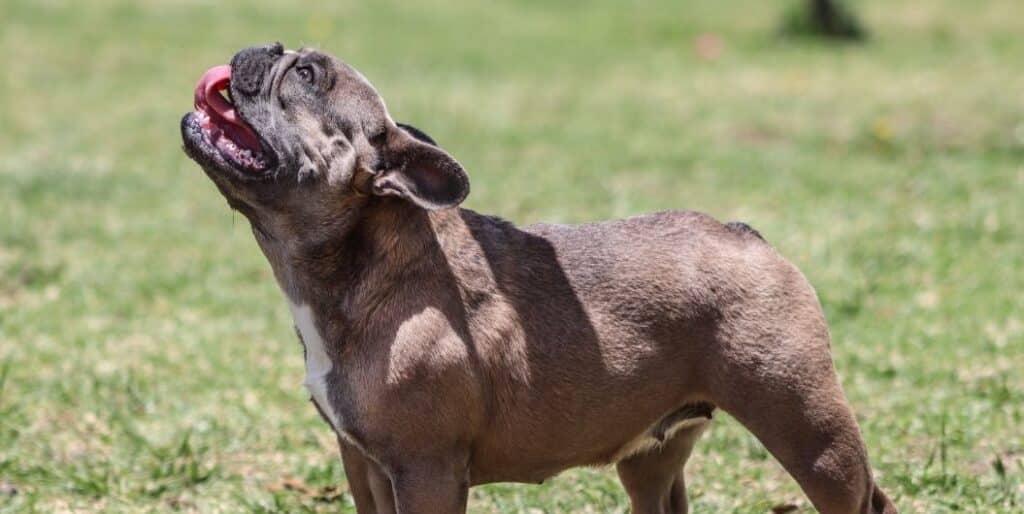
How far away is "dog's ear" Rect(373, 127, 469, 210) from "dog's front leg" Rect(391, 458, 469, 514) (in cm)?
79

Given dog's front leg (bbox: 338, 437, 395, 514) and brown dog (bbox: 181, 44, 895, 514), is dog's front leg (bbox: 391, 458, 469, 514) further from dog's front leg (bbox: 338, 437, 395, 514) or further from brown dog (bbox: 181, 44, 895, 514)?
dog's front leg (bbox: 338, 437, 395, 514)

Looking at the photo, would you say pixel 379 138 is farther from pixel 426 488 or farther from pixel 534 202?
pixel 534 202

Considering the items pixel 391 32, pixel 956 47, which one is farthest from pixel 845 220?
pixel 391 32

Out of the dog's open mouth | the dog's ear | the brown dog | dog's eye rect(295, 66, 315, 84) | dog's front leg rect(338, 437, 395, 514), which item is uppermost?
dog's eye rect(295, 66, 315, 84)

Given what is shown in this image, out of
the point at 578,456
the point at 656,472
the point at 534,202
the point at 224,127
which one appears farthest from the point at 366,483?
the point at 534,202

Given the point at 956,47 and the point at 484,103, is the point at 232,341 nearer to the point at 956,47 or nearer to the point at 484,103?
the point at 484,103

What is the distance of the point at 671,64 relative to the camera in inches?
663

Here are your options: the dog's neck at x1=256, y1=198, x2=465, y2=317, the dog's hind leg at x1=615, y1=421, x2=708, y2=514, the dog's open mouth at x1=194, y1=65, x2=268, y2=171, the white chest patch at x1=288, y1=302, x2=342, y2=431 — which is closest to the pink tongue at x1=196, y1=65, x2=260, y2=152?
the dog's open mouth at x1=194, y1=65, x2=268, y2=171

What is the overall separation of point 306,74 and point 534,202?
21.0 ft

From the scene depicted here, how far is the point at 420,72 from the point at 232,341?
8.44 meters

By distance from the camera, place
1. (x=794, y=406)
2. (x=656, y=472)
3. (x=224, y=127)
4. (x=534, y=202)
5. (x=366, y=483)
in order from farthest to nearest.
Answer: (x=534, y=202)
(x=656, y=472)
(x=366, y=483)
(x=224, y=127)
(x=794, y=406)

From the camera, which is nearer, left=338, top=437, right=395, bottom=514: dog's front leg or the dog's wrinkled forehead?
the dog's wrinkled forehead

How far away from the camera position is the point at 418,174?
454 cm

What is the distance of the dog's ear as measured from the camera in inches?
174
